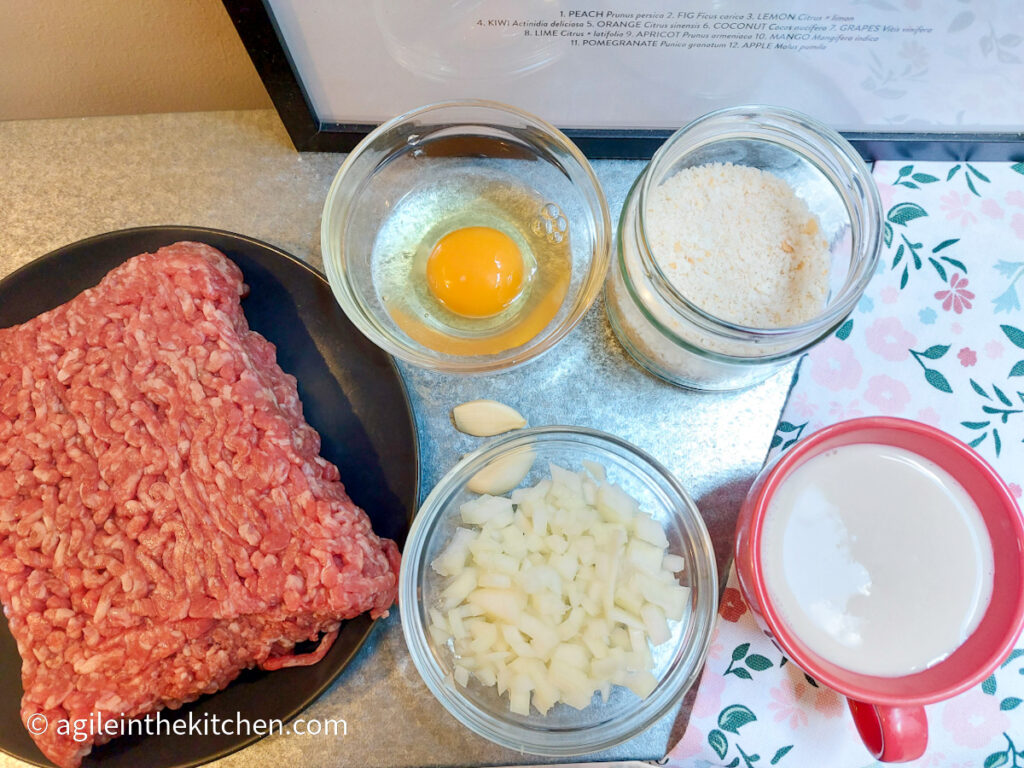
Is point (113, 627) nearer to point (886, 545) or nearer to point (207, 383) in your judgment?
point (207, 383)

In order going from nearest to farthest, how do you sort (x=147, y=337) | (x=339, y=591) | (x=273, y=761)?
(x=339, y=591) → (x=147, y=337) → (x=273, y=761)

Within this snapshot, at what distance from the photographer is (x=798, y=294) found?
1427 millimetres

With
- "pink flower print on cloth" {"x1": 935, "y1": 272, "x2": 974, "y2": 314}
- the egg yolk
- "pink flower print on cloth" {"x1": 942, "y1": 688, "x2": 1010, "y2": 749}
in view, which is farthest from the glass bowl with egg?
"pink flower print on cloth" {"x1": 942, "y1": 688, "x2": 1010, "y2": 749}

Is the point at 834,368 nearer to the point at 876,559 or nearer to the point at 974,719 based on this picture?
the point at 876,559

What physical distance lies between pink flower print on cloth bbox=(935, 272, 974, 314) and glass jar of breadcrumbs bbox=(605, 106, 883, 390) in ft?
1.23

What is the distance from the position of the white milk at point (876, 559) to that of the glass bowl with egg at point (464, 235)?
1.98 feet

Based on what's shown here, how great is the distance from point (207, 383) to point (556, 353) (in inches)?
29.1

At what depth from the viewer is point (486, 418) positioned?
1.59 metres

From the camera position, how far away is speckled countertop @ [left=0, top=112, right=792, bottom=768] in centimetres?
156

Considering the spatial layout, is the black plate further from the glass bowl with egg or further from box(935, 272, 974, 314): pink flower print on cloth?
box(935, 272, 974, 314): pink flower print on cloth

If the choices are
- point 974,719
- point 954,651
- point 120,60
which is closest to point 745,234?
point 954,651

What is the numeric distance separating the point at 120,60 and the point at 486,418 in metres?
1.14

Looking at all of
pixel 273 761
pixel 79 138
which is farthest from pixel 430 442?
pixel 79 138

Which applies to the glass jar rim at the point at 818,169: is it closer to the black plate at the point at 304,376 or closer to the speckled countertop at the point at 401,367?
the speckled countertop at the point at 401,367
